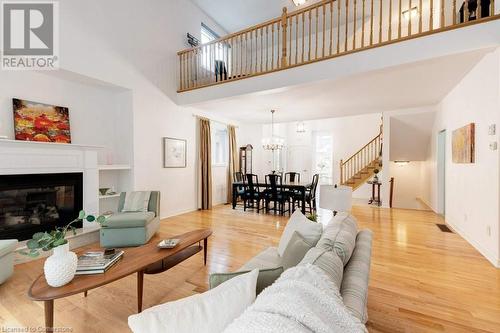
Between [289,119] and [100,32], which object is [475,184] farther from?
[100,32]

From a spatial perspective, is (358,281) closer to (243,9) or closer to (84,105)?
(84,105)

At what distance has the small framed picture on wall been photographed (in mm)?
5121

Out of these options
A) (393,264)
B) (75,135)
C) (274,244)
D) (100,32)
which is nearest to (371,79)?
(393,264)

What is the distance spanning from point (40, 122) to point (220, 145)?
4.46 meters

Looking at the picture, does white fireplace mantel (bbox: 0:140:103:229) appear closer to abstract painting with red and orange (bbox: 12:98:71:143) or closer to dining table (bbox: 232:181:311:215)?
abstract painting with red and orange (bbox: 12:98:71:143)

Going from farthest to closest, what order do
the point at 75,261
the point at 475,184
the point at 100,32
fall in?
the point at 100,32
the point at 475,184
the point at 75,261

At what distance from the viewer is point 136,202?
3840 millimetres

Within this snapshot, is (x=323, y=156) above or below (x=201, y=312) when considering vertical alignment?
above

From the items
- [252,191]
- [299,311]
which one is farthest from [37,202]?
[299,311]

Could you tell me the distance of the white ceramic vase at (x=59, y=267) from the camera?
152 centimetres

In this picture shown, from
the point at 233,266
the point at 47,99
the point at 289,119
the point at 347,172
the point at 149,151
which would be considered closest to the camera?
the point at 233,266

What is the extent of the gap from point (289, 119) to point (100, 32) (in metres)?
4.92

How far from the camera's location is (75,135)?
394 centimetres

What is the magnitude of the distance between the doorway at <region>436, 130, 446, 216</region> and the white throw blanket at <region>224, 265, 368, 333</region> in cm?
588
